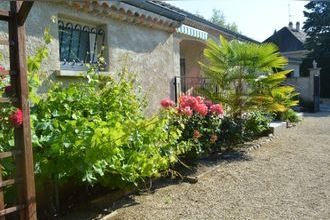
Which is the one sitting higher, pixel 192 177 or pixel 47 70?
pixel 47 70

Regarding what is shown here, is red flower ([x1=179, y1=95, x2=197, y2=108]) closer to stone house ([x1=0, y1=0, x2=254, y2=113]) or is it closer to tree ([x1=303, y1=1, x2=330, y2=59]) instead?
stone house ([x1=0, y1=0, x2=254, y2=113])

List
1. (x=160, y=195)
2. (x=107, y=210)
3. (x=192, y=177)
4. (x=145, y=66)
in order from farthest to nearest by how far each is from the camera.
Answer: (x=145, y=66)
(x=192, y=177)
(x=160, y=195)
(x=107, y=210)

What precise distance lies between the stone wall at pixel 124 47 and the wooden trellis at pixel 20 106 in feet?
8.93

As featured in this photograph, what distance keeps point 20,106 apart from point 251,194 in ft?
12.3

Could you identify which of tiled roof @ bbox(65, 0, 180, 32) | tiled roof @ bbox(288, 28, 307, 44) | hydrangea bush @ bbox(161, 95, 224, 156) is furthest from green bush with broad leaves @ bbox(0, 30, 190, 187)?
tiled roof @ bbox(288, 28, 307, 44)

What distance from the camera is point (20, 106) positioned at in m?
3.45

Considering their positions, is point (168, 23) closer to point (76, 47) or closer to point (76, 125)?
point (76, 47)

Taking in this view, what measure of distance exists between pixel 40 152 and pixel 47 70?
8.92 ft

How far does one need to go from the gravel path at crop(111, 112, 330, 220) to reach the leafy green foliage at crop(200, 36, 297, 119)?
138 cm

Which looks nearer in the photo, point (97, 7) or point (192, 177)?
point (192, 177)

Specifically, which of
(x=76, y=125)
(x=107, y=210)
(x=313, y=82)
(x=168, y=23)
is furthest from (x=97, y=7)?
(x=313, y=82)

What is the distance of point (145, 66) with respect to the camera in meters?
9.21

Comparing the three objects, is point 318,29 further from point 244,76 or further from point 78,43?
point 78,43

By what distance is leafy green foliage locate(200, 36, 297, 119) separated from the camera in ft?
29.2
